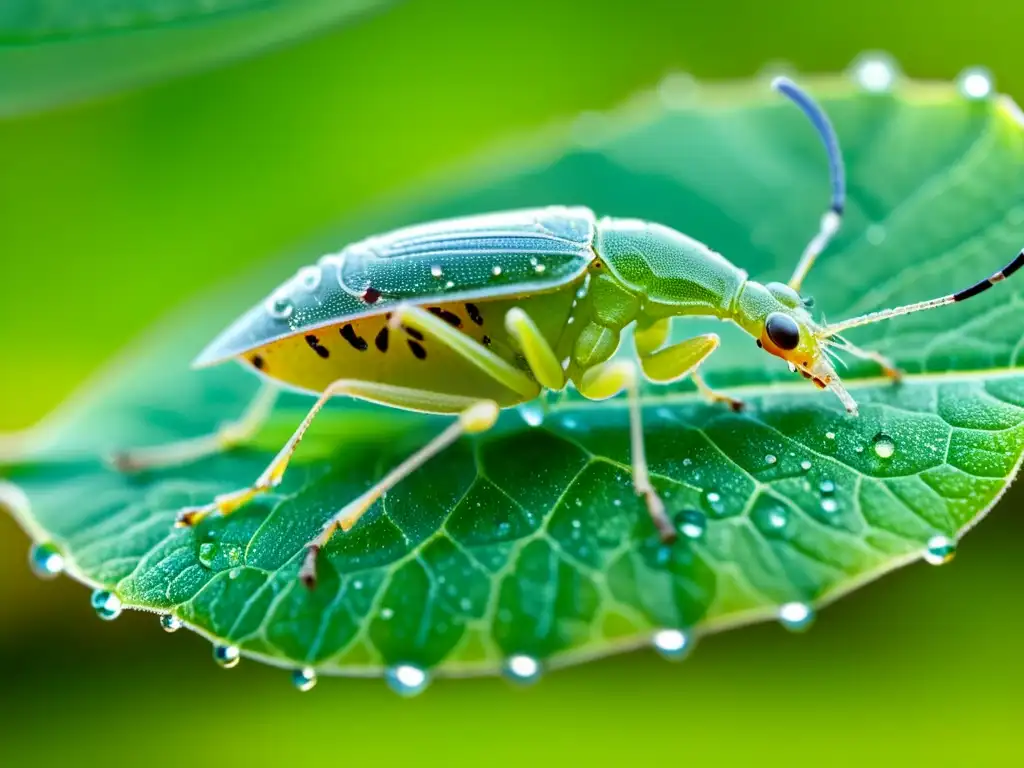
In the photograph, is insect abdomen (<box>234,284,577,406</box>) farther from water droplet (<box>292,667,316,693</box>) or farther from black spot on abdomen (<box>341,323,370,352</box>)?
water droplet (<box>292,667,316,693</box>)

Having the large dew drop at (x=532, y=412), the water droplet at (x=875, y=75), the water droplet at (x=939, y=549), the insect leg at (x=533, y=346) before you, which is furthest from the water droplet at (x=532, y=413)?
the water droplet at (x=875, y=75)

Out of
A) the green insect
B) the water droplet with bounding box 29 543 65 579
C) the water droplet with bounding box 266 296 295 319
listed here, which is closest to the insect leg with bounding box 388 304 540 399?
the green insect

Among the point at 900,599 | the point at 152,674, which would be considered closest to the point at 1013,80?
the point at 900,599

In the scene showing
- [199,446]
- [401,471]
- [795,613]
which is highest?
[199,446]

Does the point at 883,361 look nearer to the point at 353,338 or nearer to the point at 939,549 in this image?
the point at 939,549

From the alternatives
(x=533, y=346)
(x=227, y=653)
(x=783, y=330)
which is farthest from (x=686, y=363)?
(x=227, y=653)
